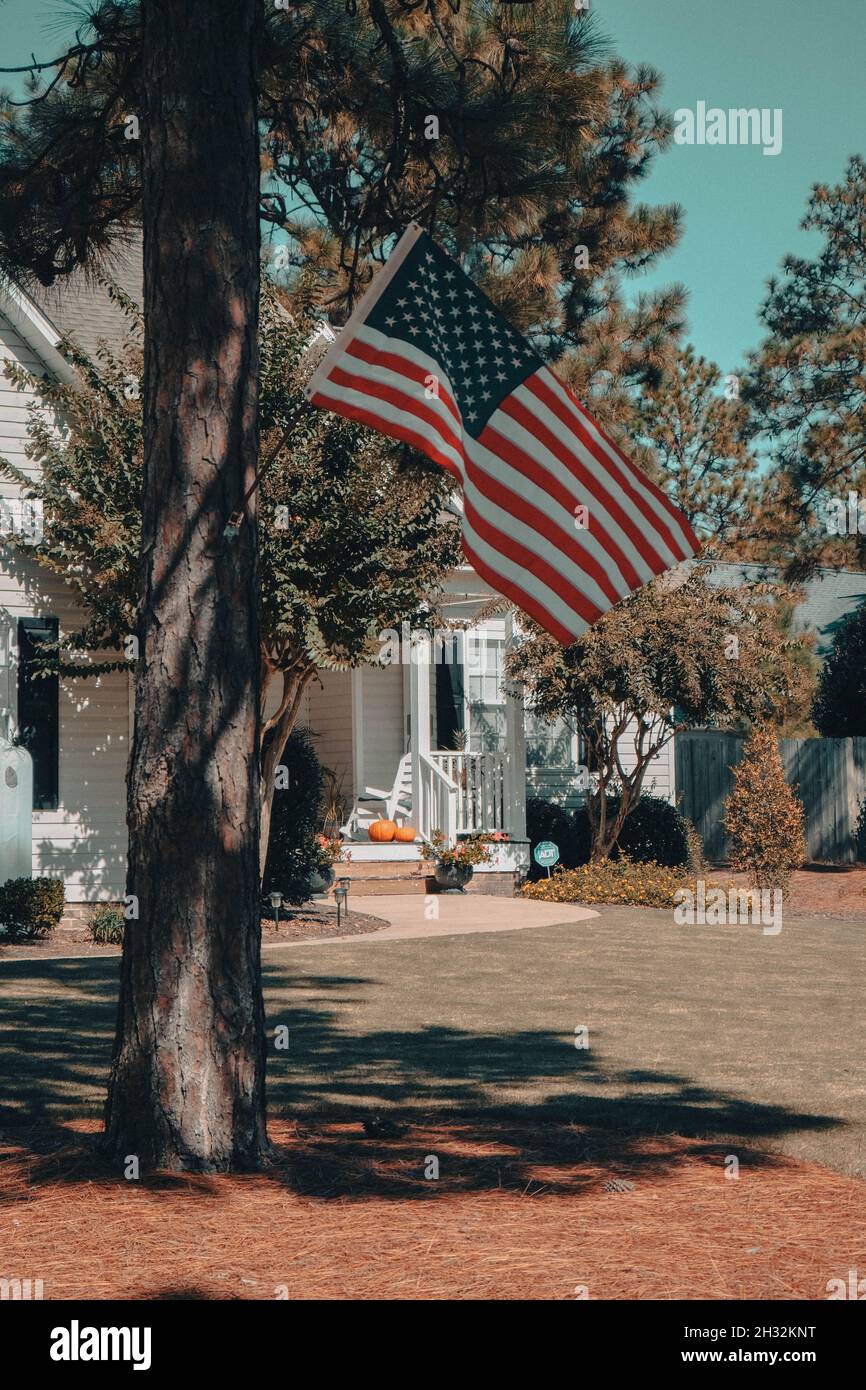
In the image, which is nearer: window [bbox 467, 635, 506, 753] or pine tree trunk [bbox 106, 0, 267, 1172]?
pine tree trunk [bbox 106, 0, 267, 1172]

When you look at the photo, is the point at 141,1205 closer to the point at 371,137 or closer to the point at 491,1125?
the point at 491,1125

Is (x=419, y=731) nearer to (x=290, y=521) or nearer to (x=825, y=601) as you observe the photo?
(x=290, y=521)

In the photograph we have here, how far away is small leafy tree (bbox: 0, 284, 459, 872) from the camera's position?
13.4 meters

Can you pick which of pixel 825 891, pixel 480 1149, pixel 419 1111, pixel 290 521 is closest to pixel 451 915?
pixel 290 521

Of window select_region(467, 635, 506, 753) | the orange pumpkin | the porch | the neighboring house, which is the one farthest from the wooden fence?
the orange pumpkin

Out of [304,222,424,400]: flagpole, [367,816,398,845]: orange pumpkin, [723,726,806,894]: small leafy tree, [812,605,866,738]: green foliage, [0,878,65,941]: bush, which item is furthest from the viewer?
[812,605,866,738]: green foliage

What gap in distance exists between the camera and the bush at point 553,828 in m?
20.2

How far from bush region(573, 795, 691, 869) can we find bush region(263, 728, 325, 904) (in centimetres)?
610

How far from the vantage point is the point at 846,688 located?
25797 millimetres

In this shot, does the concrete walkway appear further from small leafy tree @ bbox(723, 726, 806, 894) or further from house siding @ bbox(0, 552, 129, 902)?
small leafy tree @ bbox(723, 726, 806, 894)

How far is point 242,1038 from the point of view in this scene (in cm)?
549

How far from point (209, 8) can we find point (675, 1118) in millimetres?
5047

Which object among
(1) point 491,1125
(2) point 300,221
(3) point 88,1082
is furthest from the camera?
(2) point 300,221

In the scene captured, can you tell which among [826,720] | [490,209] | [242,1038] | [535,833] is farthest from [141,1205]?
[826,720]
